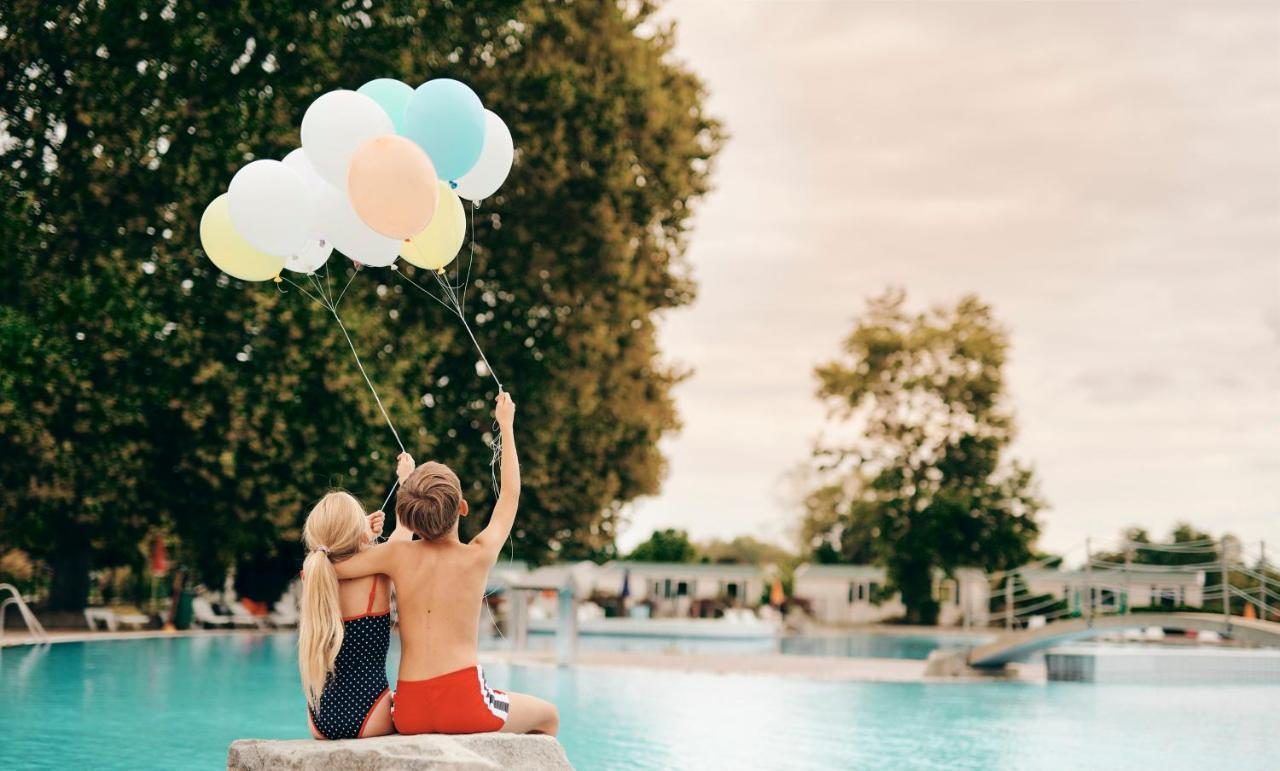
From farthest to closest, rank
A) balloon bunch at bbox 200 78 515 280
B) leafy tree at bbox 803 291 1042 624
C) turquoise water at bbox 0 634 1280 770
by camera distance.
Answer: leafy tree at bbox 803 291 1042 624, turquoise water at bbox 0 634 1280 770, balloon bunch at bbox 200 78 515 280

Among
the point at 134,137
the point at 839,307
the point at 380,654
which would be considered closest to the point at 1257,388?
the point at 839,307

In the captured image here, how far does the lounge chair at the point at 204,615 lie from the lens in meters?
31.3

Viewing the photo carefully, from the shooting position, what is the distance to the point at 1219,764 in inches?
468

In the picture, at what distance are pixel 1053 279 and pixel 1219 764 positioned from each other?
100ft

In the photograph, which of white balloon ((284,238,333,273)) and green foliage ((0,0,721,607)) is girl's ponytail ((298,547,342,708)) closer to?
white balloon ((284,238,333,273))

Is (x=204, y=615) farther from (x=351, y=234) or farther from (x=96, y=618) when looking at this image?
(x=351, y=234)

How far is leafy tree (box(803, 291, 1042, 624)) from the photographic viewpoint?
51.4 m

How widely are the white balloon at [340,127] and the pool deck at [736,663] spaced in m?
16.6

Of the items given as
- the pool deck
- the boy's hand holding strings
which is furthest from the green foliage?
the boy's hand holding strings

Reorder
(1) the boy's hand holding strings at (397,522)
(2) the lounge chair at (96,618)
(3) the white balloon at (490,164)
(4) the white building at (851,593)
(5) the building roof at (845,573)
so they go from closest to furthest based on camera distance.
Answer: (1) the boy's hand holding strings at (397,522) < (3) the white balloon at (490,164) < (2) the lounge chair at (96,618) < (4) the white building at (851,593) < (5) the building roof at (845,573)

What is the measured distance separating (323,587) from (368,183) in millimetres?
2271

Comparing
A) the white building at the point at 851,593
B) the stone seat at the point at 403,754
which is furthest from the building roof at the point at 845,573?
the stone seat at the point at 403,754

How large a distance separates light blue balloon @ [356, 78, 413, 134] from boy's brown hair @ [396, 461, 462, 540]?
9.40 ft

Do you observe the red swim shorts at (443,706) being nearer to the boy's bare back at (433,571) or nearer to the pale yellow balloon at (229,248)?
the boy's bare back at (433,571)
